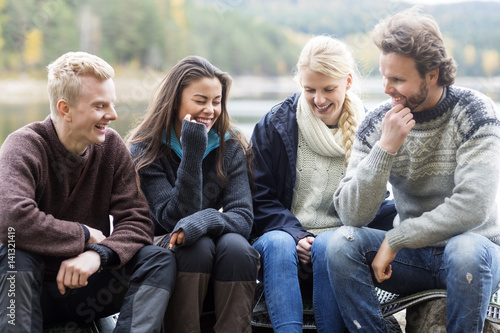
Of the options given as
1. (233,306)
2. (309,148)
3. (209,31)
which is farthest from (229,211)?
(209,31)

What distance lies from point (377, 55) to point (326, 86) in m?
0.28

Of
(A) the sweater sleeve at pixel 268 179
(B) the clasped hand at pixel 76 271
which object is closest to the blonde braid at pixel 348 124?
(A) the sweater sleeve at pixel 268 179

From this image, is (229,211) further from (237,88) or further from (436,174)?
(436,174)

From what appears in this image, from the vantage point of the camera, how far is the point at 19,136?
6.08 ft

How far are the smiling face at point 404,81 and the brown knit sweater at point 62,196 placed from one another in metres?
0.99

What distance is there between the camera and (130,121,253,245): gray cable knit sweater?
6.58 ft

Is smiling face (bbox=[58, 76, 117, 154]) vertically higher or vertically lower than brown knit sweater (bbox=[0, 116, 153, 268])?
higher

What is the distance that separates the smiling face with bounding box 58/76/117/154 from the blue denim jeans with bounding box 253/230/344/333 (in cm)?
75

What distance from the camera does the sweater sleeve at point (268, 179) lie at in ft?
A: 7.38

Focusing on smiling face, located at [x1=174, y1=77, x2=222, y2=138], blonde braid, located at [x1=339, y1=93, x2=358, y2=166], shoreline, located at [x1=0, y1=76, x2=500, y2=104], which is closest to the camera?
smiling face, located at [x1=174, y1=77, x2=222, y2=138]

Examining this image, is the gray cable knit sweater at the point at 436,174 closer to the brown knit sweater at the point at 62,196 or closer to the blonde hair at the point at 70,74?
the brown knit sweater at the point at 62,196

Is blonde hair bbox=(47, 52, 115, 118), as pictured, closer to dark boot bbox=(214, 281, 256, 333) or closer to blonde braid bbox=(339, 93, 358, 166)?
dark boot bbox=(214, 281, 256, 333)

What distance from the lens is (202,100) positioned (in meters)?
2.20

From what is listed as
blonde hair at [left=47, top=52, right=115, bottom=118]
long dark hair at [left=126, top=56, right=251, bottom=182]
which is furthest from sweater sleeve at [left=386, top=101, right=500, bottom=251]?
blonde hair at [left=47, top=52, right=115, bottom=118]
